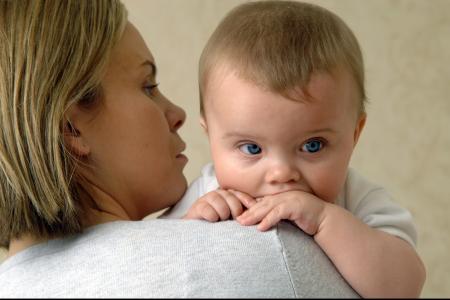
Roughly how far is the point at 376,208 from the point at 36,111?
59cm

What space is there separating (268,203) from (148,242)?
19cm

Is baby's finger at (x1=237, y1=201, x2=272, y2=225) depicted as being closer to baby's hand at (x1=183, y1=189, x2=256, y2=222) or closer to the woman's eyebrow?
baby's hand at (x1=183, y1=189, x2=256, y2=222)

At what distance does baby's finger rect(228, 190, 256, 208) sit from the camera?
1207mm

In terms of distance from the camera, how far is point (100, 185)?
1380 mm

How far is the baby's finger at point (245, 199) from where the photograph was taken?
3.96 ft

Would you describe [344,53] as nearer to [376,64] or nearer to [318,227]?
[318,227]

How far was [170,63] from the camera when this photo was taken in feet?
8.80

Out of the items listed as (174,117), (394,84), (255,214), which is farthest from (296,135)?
(394,84)

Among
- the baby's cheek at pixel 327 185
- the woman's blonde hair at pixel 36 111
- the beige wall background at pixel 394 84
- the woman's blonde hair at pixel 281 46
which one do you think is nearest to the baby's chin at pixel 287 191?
the baby's cheek at pixel 327 185

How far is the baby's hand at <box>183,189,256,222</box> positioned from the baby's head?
27mm

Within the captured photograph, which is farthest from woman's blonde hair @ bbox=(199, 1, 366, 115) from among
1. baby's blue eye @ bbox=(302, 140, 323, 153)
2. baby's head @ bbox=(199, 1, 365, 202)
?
baby's blue eye @ bbox=(302, 140, 323, 153)

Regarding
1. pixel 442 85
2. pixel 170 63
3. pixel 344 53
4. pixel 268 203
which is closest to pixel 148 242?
pixel 268 203

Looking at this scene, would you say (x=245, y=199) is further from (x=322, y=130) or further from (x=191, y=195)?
(x=191, y=195)

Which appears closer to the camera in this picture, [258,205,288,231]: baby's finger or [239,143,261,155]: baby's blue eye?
[258,205,288,231]: baby's finger
